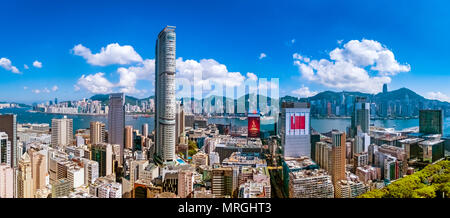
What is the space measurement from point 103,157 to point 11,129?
135 cm

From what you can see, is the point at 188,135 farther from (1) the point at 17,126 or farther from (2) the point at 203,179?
(1) the point at 17,126

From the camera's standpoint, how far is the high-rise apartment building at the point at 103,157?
3.94 m

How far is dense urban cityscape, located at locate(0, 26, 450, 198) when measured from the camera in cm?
285

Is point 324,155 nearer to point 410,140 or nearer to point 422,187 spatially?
point 422,187

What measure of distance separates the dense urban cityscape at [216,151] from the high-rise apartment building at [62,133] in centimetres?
2

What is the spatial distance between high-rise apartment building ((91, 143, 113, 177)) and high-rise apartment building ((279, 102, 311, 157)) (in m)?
3.02

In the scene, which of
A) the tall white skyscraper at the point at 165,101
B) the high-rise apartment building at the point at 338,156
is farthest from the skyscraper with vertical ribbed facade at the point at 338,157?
the tall white skyscraper at the point at 165,101

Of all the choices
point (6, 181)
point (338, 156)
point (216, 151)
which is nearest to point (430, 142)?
point (338, 156)

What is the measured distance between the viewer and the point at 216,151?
4715 mm

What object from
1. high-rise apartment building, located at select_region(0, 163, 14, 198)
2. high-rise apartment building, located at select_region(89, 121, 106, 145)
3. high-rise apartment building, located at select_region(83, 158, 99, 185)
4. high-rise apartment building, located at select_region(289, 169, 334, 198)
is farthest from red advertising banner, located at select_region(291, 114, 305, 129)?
high-rise apartment building, located at select_region(0, 163, 14, 198)

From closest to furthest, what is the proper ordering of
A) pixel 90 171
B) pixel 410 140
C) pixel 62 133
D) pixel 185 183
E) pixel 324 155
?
1. pixel 185 183
2. pixel 90 171
3. pixel 324 155
4. pixel 410 140
5. pixel 62 133

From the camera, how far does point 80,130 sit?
16.4 ft
